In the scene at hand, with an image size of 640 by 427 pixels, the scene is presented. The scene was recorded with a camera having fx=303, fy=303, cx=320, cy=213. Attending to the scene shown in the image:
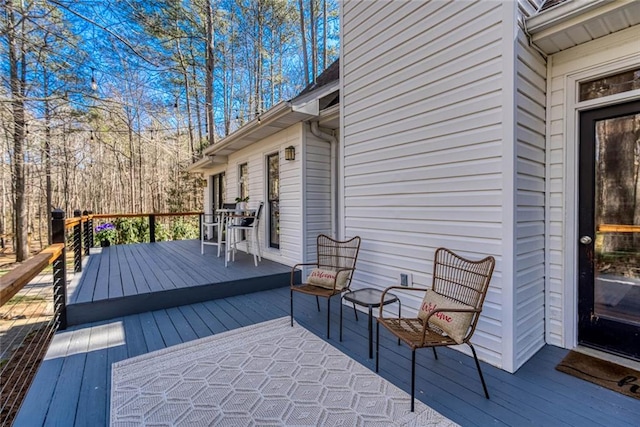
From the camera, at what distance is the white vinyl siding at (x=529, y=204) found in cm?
222

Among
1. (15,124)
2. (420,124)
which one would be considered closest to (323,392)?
(420,124)

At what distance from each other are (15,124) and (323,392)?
674 centimetres

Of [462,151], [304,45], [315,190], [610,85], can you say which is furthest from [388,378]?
[304,45]

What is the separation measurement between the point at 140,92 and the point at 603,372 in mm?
9067

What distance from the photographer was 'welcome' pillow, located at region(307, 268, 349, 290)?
304 cm

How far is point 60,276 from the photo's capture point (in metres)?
2.96

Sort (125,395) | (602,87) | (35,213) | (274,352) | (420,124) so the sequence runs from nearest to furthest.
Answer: (125,395) < (602,87) < (274,352) < (420,124) < (35,213)

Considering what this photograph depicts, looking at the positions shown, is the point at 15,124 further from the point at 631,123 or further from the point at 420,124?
the point at 631,123

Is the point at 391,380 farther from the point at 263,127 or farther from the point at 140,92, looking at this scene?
the point at 140,92

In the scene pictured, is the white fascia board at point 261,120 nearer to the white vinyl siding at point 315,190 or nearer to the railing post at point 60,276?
the white vinyl siding at point 315,190

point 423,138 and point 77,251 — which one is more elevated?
point 423,138

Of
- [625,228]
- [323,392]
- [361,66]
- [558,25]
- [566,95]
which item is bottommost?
[323,392]

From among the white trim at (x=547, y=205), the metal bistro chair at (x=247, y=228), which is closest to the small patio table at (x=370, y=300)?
the white trim at (x=547, y=205)

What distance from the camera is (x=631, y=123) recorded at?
2.24 metres
